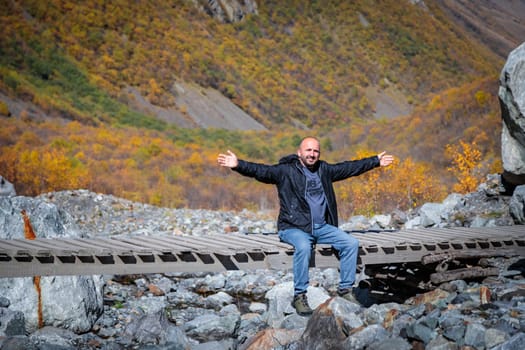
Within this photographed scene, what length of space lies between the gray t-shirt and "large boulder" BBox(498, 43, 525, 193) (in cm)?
459

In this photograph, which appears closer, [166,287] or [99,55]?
Answer: [166,287]

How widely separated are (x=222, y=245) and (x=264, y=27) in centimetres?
5698

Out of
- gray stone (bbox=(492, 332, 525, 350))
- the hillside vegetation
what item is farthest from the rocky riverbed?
the hillside vegetation

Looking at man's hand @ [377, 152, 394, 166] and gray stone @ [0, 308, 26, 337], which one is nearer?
gray stone @ [0, 308, 26, 337]

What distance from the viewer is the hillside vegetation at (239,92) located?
19.5 metres

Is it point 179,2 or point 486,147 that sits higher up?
point 179,2

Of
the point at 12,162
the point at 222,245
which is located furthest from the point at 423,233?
the point at 12,162

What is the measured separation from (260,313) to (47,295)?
2.70m

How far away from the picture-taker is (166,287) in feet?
29.4

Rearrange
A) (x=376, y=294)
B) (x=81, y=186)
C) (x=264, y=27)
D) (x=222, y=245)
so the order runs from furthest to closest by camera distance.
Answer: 1. (x=264, y=27)
2. (x=81, y=186)
3. (x=376, y=294)
4. (x=222, y=245)

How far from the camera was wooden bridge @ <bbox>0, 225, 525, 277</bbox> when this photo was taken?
5531 mm

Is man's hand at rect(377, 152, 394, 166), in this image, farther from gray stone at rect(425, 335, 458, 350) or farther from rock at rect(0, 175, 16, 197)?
rock at rect(0, 175, 16, 197)

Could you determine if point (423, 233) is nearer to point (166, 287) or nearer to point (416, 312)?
point (416, 312)

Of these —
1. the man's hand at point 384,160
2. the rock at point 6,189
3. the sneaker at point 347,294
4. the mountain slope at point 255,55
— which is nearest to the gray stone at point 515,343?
the sneaker at point 347,294
